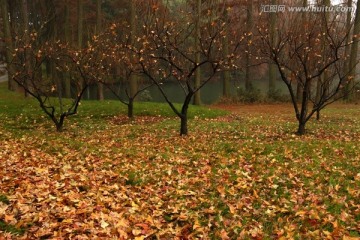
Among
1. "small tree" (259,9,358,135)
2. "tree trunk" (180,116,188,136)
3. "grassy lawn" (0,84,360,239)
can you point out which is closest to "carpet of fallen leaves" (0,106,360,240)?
"grassy lawn" (0,84,360,239)

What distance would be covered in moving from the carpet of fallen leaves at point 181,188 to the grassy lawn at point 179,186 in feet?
0.08

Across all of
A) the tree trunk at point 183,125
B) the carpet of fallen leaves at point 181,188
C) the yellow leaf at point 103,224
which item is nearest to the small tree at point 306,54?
the carpet of fallen leaves at point 181,188

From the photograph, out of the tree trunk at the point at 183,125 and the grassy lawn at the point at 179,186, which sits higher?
the tree trunk at the point at 183,125

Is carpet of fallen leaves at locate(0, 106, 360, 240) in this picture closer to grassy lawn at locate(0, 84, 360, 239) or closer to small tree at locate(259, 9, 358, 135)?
grassy lawn at locate(0, 84, 360, 239)

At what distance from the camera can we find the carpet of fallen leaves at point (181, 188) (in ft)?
18.9

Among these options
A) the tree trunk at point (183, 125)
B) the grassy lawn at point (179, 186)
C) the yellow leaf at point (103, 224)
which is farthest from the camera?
the tree trunk at point (183, 125)

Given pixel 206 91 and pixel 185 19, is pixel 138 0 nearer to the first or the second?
pixel 185 19

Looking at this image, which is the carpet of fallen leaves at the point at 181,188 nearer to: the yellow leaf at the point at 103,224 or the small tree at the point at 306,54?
the yellow leaf at the point at 103,224

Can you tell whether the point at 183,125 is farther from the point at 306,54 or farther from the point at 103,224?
the point at 103,224

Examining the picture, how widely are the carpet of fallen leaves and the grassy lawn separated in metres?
0.02

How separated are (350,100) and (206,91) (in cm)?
2576

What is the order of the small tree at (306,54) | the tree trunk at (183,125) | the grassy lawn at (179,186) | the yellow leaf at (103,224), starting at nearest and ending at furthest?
the yellow leaf at (103,224) → the grassy lawn at (179,186) → the small tree at (306,54) → the tree trunk at (183,125)

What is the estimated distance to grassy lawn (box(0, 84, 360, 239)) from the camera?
5.76 meters

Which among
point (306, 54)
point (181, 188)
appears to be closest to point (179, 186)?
point (181, 188)
